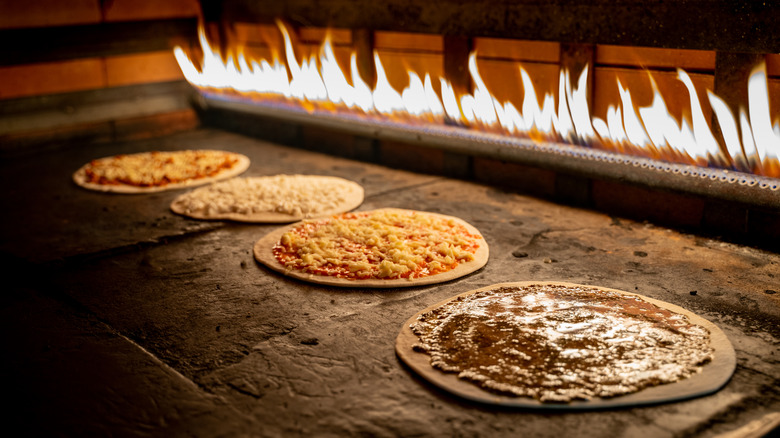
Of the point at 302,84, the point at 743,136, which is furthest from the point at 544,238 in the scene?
the point at 302,84

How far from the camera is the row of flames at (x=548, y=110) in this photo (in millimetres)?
3676

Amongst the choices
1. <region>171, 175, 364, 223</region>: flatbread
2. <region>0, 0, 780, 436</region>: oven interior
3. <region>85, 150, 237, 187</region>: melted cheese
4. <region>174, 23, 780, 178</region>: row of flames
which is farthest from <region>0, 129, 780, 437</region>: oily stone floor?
<region>174, 23, 780, 178</region>: row of flames

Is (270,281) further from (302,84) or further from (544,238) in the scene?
(302,84)

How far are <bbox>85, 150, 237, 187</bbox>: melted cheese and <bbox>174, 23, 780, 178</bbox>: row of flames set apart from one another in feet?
3.73

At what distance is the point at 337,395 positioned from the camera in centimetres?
254

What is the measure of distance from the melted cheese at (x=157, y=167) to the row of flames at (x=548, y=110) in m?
1.14

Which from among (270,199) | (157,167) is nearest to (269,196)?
(270,199)

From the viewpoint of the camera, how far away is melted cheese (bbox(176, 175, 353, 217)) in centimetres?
457

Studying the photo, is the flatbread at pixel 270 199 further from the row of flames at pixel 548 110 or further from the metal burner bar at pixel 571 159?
the row of flames at pixel 548 110

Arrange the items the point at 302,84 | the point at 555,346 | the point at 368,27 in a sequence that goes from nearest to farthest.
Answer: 1. the point at 555,346
2. the point at 368,27
3. the point at 302,84

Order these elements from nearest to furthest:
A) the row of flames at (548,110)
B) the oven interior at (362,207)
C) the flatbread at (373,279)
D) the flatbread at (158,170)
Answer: the oven interior at (362,207)
the flatbread at (373,279)
the row of flames at (548,110)
the flatbread at (158,170)

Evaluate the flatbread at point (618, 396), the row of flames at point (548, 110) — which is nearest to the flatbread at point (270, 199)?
the row of flames at point (548, 110)

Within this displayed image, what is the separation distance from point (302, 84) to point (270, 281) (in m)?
3.33

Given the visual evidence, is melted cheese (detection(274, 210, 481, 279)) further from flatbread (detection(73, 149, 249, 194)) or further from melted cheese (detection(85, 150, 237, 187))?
melted cheese (detection(85, 150, 237, 187))
